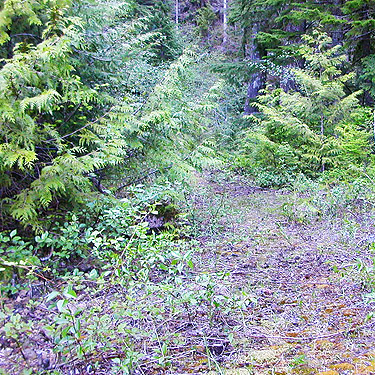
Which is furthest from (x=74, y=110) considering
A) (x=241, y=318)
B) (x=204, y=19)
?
(x=204, y=19)

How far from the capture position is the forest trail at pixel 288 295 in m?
2.01

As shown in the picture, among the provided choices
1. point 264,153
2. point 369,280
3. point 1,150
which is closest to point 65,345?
point 1,150

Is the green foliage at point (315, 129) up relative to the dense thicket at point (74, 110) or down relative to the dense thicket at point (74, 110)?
down

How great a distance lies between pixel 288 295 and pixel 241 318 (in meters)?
0.60

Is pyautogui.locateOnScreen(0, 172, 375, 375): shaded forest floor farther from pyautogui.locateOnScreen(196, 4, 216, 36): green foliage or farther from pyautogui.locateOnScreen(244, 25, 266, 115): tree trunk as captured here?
pyautogui.locateOnScreen(196, 4, 216, 36): green foliage

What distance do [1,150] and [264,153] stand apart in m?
7.06

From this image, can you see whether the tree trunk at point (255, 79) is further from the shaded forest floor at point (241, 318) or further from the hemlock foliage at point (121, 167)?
the shaded forest floor at point (241, 318)

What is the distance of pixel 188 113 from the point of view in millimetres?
4988

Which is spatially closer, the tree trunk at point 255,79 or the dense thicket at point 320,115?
the dense thicket at point 320,115

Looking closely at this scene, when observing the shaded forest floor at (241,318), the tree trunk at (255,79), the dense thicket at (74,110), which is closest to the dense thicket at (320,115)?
the tree trunk at (255,79)

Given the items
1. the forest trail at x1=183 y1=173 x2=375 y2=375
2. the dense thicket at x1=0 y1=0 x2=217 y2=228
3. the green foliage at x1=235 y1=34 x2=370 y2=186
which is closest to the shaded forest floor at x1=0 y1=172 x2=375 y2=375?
the forest trail at x1=183 y1=173 x2=375 y2=375

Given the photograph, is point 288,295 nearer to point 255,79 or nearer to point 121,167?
point 121,167

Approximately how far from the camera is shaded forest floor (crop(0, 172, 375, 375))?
2.00m

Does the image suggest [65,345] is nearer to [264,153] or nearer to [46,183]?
[46,183]
